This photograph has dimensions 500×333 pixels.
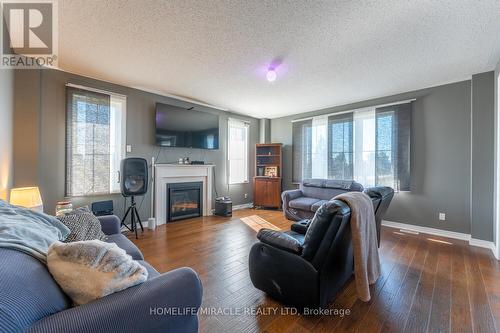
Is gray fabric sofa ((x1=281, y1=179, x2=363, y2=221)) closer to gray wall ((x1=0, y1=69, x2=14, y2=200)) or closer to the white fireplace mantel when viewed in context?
the white fireplace mantel

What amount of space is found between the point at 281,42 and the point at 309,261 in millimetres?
2198

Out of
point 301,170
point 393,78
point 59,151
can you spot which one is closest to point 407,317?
point 393,78

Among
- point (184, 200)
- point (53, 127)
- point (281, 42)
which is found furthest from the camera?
point (184, 200)

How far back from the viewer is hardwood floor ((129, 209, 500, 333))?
61.2 inches

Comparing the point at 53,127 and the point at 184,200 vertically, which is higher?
the point at 53,127

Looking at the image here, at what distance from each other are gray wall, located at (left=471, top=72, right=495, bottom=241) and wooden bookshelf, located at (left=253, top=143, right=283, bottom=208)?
11.4ft

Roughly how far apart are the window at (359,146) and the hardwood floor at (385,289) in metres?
1.25

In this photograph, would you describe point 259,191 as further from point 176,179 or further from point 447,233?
point 447,233

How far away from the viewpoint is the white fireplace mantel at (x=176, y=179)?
4039 millimetres

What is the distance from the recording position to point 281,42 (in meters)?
2.32

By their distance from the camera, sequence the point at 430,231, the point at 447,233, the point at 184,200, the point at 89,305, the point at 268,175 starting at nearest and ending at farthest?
the point at 89,305
the point at 447,233
the point at 430,231
the point at 184,200
the point at 268,175

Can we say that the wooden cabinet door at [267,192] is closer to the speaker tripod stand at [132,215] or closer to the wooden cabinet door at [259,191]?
the wooden cabinet door at [259,191]

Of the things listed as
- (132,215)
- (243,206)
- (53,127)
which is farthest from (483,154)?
(53,127)

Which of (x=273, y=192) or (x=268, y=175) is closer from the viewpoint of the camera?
(x=273, y=192)
